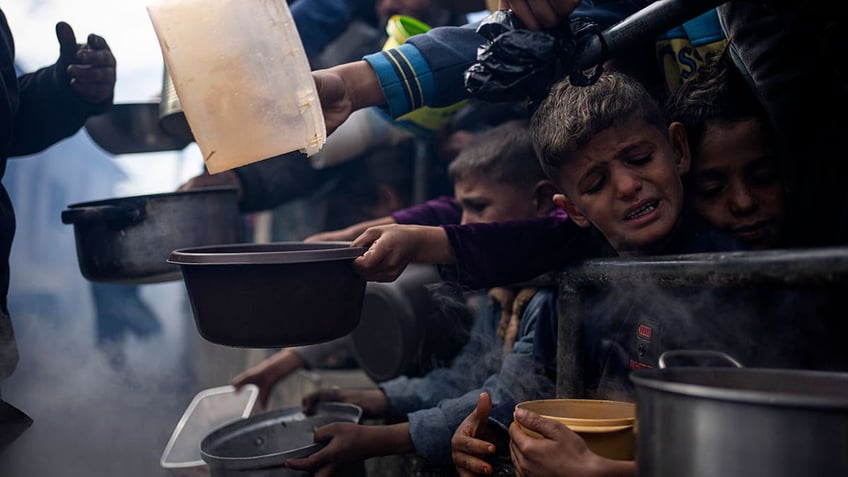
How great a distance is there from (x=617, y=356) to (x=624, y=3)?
116 cm

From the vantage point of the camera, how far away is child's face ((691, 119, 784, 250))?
182 centimetres

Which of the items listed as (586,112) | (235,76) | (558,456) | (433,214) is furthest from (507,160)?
(558,456)

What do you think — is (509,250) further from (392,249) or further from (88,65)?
(88,65)

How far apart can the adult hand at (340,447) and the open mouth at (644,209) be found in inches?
47.9

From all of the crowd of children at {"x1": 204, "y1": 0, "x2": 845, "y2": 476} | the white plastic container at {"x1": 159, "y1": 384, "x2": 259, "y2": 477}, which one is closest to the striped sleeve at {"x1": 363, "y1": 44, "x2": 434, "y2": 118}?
the crowd of children at {"x1": 204, "y1": 0, "x2": 845, "y2": 476}

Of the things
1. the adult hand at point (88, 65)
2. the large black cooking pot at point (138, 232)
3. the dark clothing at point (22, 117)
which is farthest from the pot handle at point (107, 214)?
the adult hand at point (88, 65)

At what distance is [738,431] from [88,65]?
2.64 m

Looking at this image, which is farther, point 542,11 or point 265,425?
point 265,425

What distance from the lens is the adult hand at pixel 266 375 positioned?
334cm

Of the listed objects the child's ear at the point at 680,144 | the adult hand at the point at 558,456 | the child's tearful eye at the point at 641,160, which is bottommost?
the adult hand at the point at 558,456

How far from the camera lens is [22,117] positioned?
2502 millimetres

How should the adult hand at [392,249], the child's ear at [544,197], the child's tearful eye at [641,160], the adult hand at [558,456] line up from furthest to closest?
the child's ear at [544,197] < the child's tearful eye at [641,160] < the adult hand at [392,249] < the adult hand at [558,456]

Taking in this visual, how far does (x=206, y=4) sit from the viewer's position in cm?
A: 146

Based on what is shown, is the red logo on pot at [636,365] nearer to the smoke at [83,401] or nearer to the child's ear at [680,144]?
the child's ear at [680,144]
